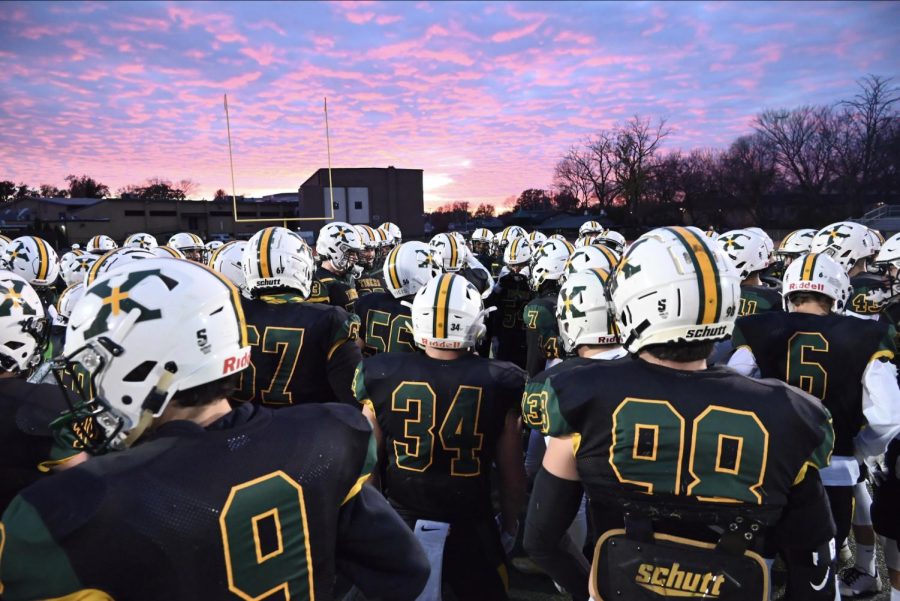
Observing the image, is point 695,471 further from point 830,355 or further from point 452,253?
point 452,253

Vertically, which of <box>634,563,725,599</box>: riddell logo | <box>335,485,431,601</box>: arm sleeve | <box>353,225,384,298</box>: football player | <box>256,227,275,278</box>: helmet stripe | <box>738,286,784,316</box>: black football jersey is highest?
<box>256,227,275,278</box>: helmet stripe

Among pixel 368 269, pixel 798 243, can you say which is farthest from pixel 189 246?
pixel 798 243

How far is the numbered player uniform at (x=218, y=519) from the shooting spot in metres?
1.25

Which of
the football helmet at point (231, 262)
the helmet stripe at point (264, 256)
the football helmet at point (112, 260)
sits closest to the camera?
the helmet stripe at point (264, 256)

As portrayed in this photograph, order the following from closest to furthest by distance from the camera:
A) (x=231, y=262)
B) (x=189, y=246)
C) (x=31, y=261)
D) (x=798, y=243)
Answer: (x=231, y=262) < (x=31, y=261) < (x=798, y=243) < (x=189, y=246)

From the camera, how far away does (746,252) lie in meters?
6.72

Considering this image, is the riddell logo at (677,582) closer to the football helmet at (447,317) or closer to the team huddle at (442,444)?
the team huddle at (442,444)

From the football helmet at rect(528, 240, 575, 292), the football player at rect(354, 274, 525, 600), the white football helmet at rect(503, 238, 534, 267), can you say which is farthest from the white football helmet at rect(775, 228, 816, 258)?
the football player at rect(354, 274, 525, 600)

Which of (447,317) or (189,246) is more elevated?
(189,246)

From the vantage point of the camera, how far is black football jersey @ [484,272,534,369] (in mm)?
8500

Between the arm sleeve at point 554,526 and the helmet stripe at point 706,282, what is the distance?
3.00 ft

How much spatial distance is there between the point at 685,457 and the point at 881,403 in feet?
8.27

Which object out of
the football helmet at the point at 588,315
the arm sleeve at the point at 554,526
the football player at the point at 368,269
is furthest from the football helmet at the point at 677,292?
the football player at the point at 368,269

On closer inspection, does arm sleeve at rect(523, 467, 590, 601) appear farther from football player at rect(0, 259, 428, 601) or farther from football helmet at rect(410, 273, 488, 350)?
football helmet at rect(410, 273, 488, 350)
